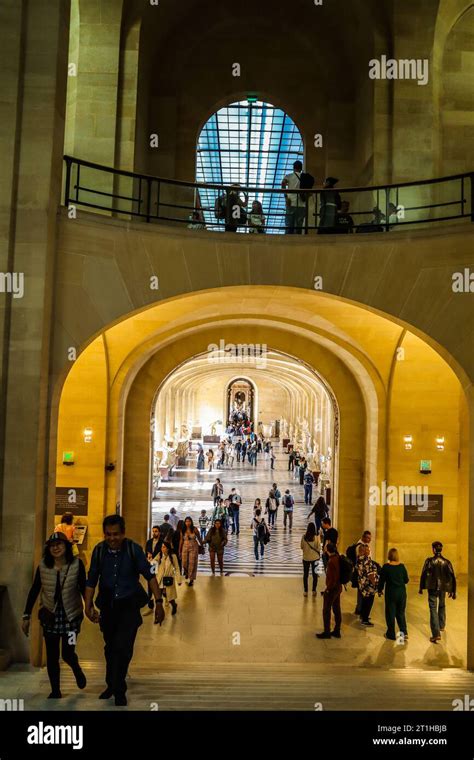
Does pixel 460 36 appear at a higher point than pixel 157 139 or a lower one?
higher

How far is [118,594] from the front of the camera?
5.20m

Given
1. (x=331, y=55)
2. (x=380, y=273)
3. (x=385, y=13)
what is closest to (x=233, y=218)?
(x=380, y=273)

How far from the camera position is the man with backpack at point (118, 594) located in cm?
520

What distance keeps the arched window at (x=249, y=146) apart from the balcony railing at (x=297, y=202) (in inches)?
140

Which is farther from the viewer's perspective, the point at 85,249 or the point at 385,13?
the point at 385,13

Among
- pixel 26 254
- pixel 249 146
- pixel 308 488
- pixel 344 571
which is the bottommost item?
pixel 344 571

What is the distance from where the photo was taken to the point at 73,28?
11.2 meters

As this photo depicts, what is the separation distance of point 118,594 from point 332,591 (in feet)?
14.8

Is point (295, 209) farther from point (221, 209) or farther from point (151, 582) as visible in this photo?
point (151, 582)

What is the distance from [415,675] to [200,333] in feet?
32.2

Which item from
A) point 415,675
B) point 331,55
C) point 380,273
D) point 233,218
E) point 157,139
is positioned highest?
point 331,55

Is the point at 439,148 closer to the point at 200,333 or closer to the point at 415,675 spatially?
the point at 200,333

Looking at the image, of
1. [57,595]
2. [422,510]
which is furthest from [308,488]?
[57,595]
